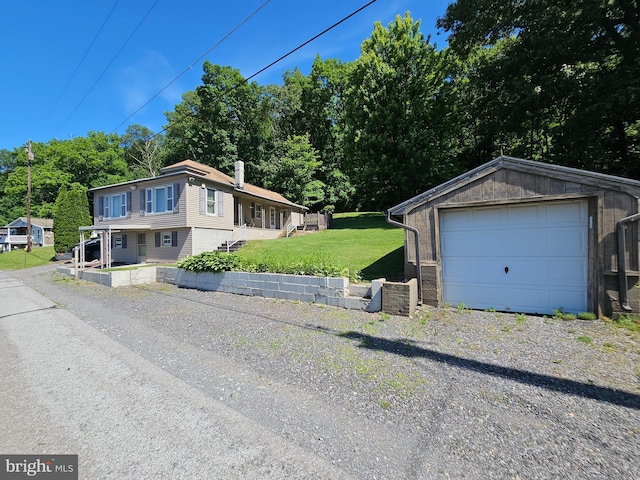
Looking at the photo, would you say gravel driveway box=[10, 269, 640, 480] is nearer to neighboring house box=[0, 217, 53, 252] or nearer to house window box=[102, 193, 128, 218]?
house window box=[102, 193, 128, 218]

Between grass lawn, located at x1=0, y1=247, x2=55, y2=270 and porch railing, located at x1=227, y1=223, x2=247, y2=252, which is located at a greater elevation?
porch railing, located at x1=227, y1=223, x2=247, y2=252

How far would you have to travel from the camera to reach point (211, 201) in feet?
53.0

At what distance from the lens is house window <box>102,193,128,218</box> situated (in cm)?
1723

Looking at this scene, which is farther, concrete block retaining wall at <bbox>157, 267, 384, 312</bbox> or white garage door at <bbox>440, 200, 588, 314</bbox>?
concrete block retaining wall at <bbox>157, 267, 384, 312</bbox>

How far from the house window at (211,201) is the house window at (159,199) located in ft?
6.02

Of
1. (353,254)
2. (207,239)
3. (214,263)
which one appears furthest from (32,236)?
(353,254)

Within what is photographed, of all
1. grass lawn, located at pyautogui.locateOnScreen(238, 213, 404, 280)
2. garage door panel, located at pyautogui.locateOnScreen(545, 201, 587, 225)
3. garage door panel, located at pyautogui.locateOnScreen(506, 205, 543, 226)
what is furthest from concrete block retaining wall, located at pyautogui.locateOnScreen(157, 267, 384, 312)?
garage door panel, located at pyautogui.locateOnScreen(545, 201, 587, 225)

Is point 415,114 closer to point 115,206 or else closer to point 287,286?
point 287,286

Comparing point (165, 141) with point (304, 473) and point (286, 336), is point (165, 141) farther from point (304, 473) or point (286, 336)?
point (304, 473)

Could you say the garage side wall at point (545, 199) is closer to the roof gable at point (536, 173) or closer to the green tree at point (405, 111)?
the roof gable at point (536, 173)

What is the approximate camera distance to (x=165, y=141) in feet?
133

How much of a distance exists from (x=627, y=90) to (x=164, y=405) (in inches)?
652

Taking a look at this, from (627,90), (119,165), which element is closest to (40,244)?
(119,165)

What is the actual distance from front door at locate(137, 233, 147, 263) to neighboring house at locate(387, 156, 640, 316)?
50.8 feet
